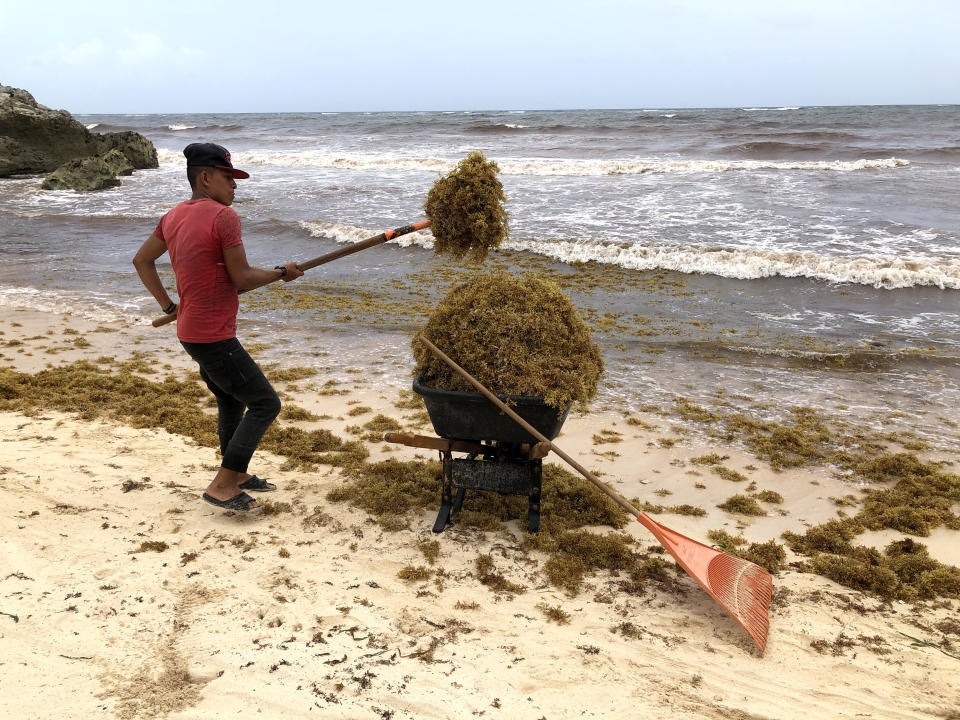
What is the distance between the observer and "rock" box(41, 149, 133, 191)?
59.9 feet

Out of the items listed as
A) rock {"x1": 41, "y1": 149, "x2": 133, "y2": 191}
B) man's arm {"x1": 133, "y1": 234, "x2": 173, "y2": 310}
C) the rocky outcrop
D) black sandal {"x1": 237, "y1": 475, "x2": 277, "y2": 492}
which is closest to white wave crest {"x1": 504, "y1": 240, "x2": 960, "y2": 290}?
black sandal {"x1": 237, "y1": 475, "x2": 277, "y2": 492}

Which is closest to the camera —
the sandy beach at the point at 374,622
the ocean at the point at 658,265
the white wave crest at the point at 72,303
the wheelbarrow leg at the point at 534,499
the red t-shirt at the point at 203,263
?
the sandy beach at the point at 374,622

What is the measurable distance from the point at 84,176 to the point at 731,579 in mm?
20960

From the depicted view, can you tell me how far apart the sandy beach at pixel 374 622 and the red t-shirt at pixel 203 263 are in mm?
1068

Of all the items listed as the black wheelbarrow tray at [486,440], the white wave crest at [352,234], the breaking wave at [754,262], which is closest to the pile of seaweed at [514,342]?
the black wheelbarrow tray at [486,440]

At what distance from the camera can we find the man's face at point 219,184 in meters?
3.08

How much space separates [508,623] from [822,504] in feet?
7.27

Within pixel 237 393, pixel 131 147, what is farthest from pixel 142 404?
pixel 131 147

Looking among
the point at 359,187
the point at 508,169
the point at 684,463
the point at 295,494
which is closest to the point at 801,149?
the point at 508,169

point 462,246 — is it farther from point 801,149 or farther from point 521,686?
point 801,149

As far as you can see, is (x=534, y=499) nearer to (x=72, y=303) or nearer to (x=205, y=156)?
(x=205, y=156)

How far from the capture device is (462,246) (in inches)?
140

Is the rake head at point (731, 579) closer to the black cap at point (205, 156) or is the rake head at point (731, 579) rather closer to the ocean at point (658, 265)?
the ocean at point (658, 265)

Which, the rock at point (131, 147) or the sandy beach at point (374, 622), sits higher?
the rock at point (131, 147)
